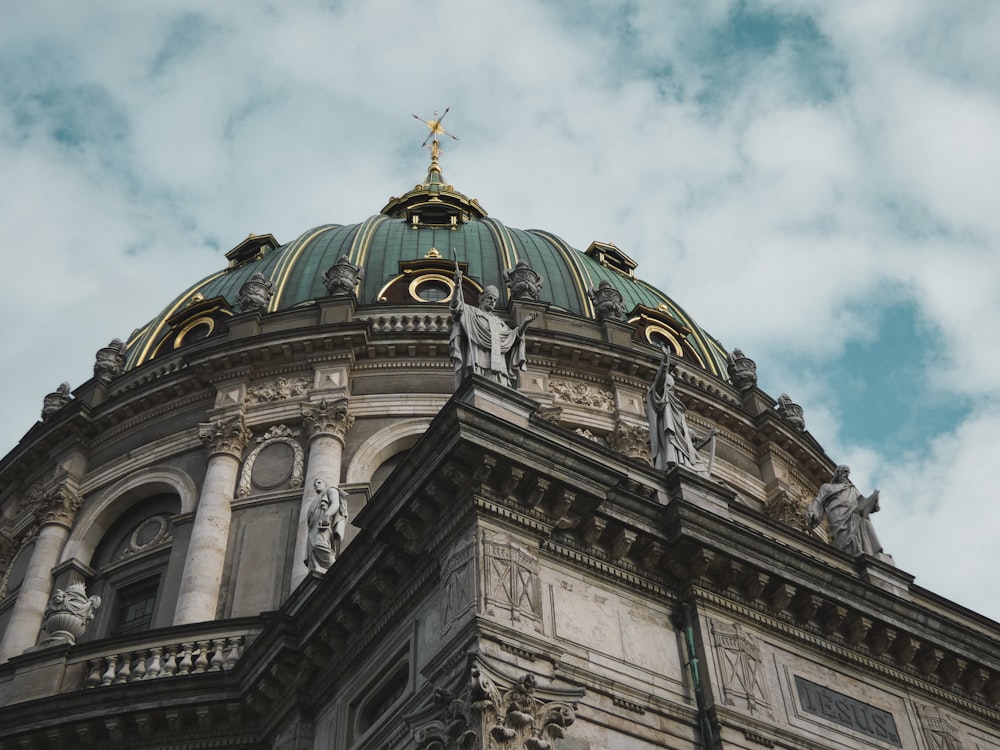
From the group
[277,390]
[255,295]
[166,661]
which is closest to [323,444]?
[277,390]

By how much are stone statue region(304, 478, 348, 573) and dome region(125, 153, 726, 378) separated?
10843 millimetres

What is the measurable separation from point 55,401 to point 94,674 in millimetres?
14204

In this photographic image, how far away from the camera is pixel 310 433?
90.2 feet

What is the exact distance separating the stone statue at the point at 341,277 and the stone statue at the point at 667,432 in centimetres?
1309

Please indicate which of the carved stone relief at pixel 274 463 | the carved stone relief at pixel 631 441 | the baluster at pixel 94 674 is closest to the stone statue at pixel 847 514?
the carved stone relief at pixel 631 441

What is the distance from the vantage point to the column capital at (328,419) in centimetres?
2741

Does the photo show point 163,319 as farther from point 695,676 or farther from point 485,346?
point 695,676

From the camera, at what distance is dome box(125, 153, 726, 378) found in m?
33.0

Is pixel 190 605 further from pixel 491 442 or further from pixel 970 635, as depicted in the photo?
pixel 970 635

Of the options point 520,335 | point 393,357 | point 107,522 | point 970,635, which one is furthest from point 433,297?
point 970,635

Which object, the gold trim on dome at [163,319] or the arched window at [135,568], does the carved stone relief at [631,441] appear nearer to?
the arched window at [135,568]

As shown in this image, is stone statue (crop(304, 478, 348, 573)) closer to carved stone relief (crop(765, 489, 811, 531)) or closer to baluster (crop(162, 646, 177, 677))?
baluster (crop(162, 646, 177, 677))

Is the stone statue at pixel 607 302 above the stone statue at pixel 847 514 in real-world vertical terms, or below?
above

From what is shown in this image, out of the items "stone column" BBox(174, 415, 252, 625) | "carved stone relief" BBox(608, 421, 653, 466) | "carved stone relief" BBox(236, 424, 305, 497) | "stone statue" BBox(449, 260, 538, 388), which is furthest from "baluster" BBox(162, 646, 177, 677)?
"carved stone relief" BBox(608, 421, 653, 466)
